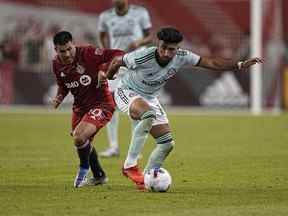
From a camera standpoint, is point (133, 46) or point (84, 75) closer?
point (84, 75)

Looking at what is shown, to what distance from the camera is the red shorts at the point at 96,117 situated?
11.6 metres

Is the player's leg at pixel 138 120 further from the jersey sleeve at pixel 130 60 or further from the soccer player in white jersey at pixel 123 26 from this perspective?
the soccer player in white jersey at pixel 123 26

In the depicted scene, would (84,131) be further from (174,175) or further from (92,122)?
(174,175)

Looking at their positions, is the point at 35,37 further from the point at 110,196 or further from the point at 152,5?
the point at 110,196

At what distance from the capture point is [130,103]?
1138cm

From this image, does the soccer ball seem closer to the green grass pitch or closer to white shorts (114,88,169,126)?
the green grass pitch

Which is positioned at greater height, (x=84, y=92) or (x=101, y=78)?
(x=101, y=78)

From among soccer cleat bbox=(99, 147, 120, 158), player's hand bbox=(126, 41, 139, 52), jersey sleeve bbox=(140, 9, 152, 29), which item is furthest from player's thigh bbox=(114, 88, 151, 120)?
jersey sleeve bbox=(140, 9, 152, 29)

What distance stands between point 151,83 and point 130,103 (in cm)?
32

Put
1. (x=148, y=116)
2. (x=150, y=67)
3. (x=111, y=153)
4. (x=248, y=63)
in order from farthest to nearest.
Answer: (x=111, y=153), (x=150, y=67), (x=148, y=116), (x=248, y=63)

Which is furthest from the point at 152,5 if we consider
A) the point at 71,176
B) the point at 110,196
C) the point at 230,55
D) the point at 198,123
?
the point at 110,196

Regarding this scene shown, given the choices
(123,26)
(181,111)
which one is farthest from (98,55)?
(181,111)

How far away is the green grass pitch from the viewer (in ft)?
31.7

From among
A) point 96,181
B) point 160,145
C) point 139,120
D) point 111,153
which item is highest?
point 139,120
